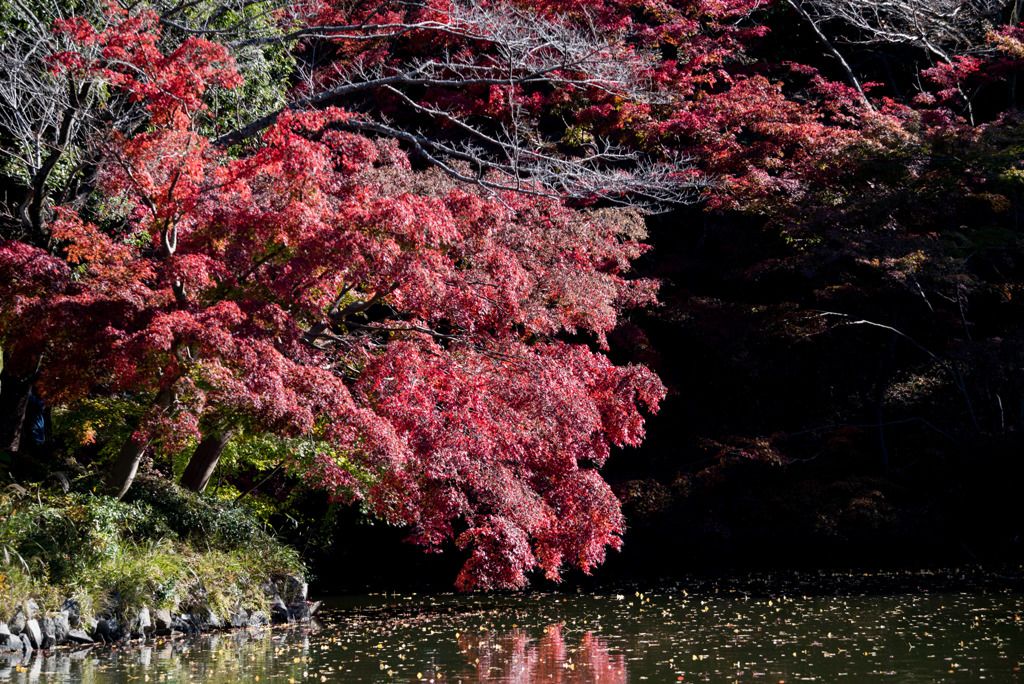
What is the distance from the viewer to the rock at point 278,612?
10.6m

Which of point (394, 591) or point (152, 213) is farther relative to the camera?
point (394, 591)

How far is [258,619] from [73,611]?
2.08 m

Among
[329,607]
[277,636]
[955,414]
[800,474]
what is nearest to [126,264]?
[277,636]

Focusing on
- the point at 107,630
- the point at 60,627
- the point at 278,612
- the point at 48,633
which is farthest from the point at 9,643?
the point at 278,612

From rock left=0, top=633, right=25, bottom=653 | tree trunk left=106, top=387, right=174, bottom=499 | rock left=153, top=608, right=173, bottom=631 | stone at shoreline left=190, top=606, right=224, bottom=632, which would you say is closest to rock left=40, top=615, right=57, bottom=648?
rock left=0, top=633, right=25, bottom=653

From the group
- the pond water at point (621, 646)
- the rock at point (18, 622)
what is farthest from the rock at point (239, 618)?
the rock at point (18, 622)

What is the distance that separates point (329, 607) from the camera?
41.7ft

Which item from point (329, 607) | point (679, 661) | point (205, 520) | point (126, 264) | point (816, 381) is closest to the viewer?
point (679, 661)

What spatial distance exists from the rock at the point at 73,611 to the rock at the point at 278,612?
2395 mm

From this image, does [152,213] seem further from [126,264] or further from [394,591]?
[394,591]

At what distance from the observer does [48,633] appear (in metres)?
8.22

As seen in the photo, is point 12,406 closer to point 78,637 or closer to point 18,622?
point 78,637

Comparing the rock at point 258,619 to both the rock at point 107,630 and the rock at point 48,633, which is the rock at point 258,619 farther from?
the rock at point 48,633

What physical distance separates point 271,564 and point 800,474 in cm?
778
